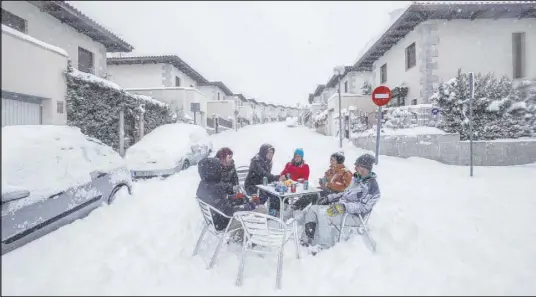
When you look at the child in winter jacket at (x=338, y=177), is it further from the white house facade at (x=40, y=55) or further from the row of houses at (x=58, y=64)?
the white house facade at (x=40, y=55)

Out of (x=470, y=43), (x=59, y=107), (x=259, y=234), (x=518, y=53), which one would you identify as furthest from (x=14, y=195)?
(x=518, y=53)

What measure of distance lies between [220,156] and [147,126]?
11998 mm

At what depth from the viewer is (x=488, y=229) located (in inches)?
195

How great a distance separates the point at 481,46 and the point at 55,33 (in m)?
17.6

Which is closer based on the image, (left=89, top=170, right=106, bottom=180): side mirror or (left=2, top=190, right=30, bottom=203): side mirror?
(left=2, top=190, right=30, bottom=203): side mirror

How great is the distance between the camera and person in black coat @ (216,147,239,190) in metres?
4.80

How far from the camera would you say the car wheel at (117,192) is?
18.5ft

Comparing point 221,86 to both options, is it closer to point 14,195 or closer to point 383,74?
point 383,74

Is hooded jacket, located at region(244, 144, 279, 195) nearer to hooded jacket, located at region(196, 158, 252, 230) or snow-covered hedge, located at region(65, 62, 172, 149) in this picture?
hooded jacket, located at region(196, 158, 252, 230)

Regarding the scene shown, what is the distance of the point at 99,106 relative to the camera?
11.4 metres

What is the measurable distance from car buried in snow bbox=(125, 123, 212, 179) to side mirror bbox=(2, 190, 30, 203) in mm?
5490

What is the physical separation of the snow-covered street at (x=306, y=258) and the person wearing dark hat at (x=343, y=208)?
9.4 inches

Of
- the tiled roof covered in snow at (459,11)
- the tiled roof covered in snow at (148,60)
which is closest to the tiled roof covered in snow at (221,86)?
the tiled roof covered in snow at (148,60)

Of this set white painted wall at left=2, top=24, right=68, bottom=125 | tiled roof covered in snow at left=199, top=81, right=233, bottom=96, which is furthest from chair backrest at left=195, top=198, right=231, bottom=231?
tiled roof covered in snow at left=199, top=81, right=233, bottom=96
